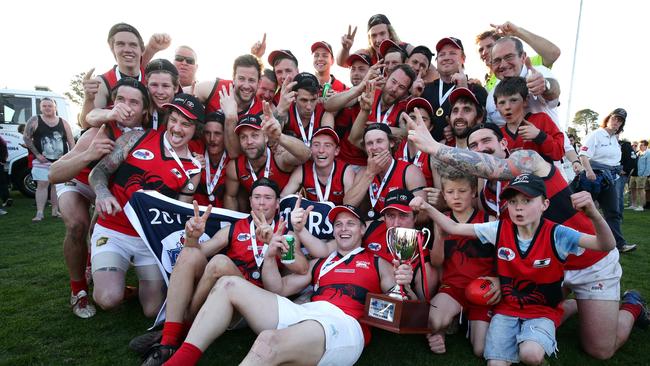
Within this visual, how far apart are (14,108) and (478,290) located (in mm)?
14819

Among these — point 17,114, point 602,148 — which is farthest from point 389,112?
point 17,114

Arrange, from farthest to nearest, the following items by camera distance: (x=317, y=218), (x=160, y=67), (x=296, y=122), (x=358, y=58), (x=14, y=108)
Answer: (x=14, y=108), (x=358, y=58), (x=296, y=122), (x=160, y=67), (x=317, y=218)

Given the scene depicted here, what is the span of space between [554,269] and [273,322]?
7.60 ft

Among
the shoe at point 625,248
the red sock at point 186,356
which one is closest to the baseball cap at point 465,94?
the red sock at point 186,356

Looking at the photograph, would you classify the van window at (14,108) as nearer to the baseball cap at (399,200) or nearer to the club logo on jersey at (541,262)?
the baseball cap at (399,200)

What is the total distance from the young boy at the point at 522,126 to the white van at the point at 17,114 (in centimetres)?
1312

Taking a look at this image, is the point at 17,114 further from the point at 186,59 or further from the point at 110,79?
the point at 110,79

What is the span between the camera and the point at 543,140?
398cm

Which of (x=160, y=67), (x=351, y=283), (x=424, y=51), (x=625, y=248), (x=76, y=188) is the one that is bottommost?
(x=625, y=248)

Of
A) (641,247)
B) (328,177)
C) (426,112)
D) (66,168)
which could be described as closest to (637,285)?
(641,247)

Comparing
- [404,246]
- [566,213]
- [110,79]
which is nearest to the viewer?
[404,246]

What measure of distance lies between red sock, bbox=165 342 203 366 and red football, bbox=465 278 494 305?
227 cm

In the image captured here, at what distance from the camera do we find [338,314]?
3.22m

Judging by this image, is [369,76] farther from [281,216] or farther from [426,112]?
[281,216]
